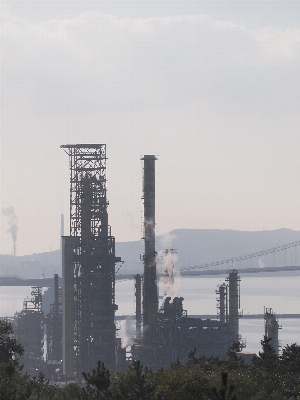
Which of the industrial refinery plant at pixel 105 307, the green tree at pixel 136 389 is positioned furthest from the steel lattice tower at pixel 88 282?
the green tree at pixel 136 389

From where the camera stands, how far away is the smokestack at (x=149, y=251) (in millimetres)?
118875

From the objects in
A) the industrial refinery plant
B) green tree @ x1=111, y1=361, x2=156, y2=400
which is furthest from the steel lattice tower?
green tree @ x1=111, y1=361, x2=156, y2=400

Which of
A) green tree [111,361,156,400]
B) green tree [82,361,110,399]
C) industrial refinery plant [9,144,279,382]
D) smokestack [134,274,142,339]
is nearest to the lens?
green tree [82,361,110,399]

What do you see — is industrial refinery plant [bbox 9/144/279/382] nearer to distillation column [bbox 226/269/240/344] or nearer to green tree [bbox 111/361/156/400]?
distillation column [bbox 226/269/240/344]

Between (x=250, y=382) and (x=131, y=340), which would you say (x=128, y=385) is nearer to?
(x=250, y=382)

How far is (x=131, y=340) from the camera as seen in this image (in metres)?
129

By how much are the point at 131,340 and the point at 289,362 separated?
6584 centimetres

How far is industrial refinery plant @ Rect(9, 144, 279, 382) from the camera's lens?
112 metres

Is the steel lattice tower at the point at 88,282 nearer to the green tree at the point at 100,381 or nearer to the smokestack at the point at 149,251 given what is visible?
the smokestack at the point at 149,251

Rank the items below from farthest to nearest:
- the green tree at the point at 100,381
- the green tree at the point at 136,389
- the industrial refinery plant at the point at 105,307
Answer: the industrial refinery plant at the point at 105,307 < the green tree at the point at 136,389 < the green tree at the point at 100,381

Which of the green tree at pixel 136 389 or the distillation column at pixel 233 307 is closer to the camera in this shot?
the green tree at pixel 136 389

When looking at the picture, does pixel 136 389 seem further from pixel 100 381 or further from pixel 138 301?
pixel 138 301

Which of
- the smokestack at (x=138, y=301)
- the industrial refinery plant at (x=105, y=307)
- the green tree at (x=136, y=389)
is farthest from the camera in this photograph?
the smokestack at (x=138, y=301)

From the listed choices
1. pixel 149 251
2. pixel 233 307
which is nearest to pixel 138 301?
pixel 149 251
